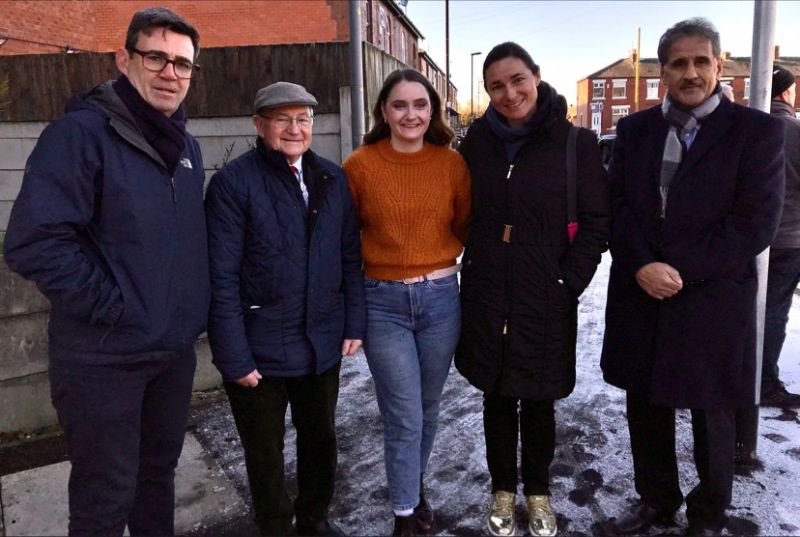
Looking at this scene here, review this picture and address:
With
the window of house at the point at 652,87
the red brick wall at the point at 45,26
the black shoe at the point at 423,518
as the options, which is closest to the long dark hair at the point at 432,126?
the black shoe at the point at 423,518

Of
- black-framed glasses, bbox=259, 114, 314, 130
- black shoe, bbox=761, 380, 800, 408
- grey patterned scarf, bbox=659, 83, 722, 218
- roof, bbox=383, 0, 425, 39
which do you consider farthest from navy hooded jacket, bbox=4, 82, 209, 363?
roof, bbox=383, 0, 425, 39

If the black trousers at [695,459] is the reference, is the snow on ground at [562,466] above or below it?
below

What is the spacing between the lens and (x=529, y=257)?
96.3 inches

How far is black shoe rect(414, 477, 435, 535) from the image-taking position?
105 inches

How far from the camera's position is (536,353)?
8.28 ft

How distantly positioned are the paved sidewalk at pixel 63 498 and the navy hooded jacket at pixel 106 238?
1128mm

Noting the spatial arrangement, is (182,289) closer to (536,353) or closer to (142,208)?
(142,208)

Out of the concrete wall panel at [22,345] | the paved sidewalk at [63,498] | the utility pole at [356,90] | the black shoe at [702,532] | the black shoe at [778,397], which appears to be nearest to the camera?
the black shoe at [702,532]

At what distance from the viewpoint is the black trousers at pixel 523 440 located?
8.73 ft

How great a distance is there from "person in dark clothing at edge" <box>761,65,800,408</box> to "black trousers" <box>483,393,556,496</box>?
6.66 ft

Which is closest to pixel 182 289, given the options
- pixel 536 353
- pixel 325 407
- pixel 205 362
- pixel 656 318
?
pixel 325 407

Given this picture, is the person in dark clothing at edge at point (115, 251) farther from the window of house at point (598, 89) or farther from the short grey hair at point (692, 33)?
the window of house at point (598, 89)

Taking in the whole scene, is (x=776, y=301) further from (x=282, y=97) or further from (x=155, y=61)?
(x=155, y=61)

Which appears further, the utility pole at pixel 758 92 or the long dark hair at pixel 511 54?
the utility pole at pixel 758 92
